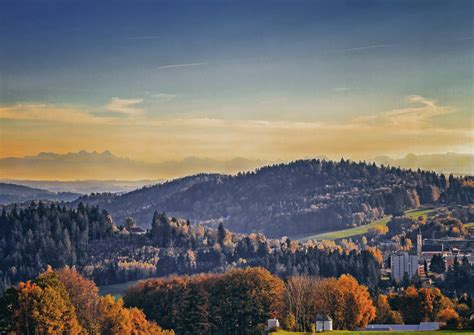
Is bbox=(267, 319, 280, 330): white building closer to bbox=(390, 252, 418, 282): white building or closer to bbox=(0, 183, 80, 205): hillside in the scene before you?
bbox=(390, 252, 418, 282): white building

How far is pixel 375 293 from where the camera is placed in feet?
200

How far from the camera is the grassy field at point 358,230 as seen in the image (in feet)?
452

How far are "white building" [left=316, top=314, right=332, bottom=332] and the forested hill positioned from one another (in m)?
91.1

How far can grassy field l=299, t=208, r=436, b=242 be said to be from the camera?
138 meters

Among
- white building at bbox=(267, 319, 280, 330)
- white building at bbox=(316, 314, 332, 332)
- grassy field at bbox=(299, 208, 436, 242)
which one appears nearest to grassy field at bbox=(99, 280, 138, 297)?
white building at bbox=(267, 319, 280, 330)

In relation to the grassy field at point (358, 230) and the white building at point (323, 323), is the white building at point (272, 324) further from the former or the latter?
the grassy field at point (358, 230)

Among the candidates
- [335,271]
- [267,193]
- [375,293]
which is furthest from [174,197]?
[375,293]

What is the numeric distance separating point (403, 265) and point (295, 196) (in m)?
87.1

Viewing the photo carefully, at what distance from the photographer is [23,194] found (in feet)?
357

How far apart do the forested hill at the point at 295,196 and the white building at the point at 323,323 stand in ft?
299

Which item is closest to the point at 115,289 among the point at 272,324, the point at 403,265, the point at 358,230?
the point at 403,265

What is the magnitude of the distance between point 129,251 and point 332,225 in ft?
148

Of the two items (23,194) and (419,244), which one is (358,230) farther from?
(23,194)

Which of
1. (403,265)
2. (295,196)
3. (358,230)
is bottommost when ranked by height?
(403,265)
